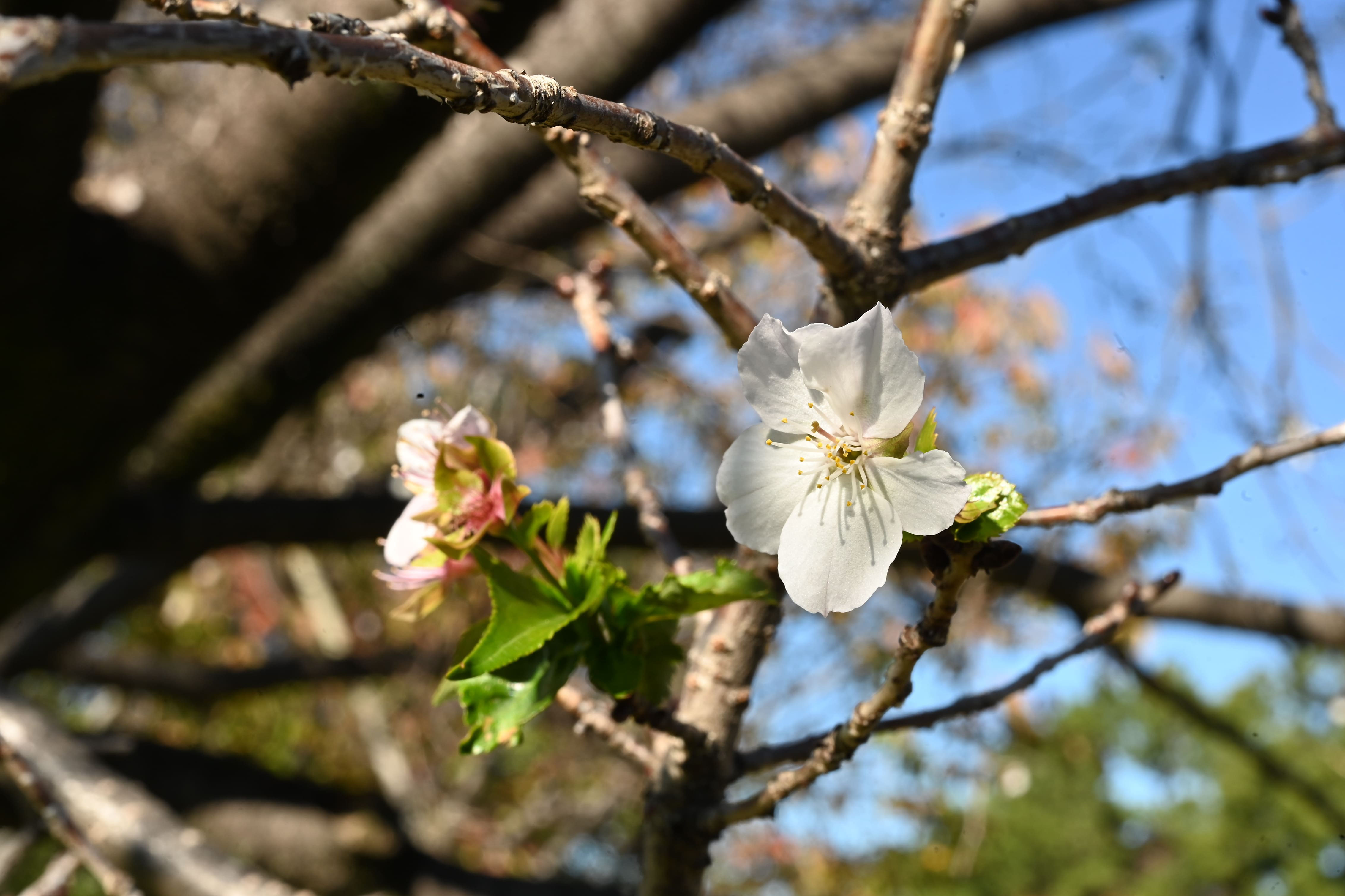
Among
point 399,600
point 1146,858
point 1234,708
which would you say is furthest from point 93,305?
point 1146,858

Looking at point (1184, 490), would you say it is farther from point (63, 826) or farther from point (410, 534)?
point (63, 826)

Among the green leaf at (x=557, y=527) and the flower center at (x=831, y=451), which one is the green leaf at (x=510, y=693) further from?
the flower center at (x=831, y=451)

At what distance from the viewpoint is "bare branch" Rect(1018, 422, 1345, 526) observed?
28.2 inches

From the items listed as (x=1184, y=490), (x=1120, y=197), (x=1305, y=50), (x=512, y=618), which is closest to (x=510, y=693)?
(x=512, y=618)

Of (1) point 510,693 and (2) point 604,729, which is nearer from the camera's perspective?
(1) point 510,693

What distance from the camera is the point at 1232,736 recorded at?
2012mm

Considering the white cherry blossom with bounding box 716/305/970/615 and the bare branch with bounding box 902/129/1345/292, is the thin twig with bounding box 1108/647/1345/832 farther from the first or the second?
the white cherry blossom with bounding box 716/305/970/615

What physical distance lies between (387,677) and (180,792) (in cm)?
A: 105

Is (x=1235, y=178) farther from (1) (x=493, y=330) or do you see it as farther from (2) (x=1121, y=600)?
(1) (x=493, y=330)

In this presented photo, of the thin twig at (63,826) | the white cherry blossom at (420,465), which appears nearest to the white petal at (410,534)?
the white cherry blossom at (420,465)

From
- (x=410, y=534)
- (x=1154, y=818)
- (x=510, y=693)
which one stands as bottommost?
(x=510, y=693)

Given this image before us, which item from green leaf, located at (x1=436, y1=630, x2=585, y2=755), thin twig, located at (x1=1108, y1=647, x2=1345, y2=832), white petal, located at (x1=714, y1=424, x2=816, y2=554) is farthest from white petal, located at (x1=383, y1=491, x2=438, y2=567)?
thin twig, located at (x1=1108, y1=647, x2=1345, y2=832)

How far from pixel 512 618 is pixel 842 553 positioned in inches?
9.2

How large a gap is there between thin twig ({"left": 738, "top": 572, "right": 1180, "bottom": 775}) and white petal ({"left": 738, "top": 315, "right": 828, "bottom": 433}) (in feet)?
0.98
